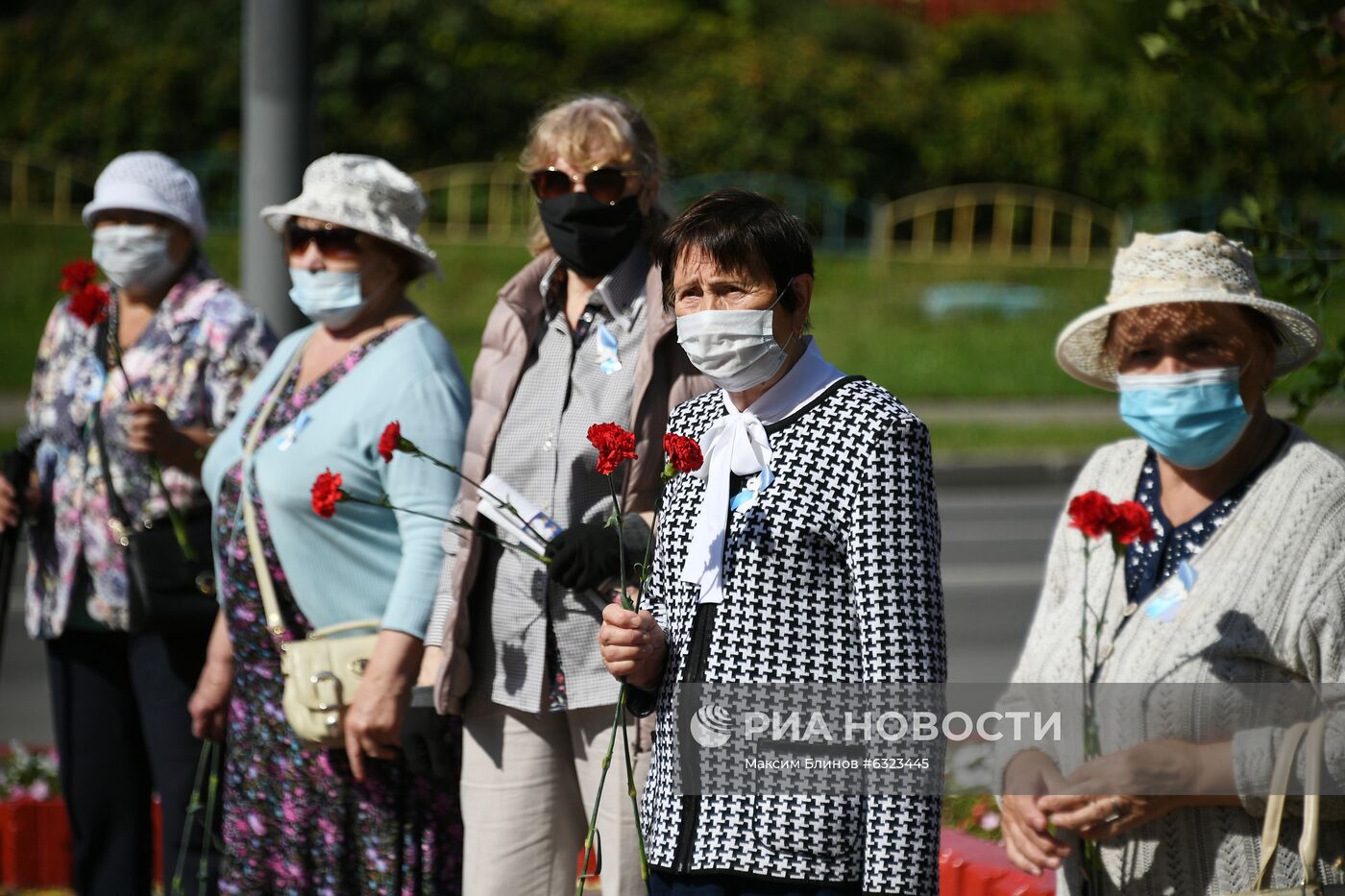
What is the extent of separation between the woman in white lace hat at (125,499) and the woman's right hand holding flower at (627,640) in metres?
1.94

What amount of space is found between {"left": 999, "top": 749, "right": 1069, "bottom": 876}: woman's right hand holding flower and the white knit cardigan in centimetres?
7

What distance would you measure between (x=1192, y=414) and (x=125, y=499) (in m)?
2.77

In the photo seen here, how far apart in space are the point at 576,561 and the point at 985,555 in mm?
8034

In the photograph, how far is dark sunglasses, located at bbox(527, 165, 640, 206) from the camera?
3367 mm

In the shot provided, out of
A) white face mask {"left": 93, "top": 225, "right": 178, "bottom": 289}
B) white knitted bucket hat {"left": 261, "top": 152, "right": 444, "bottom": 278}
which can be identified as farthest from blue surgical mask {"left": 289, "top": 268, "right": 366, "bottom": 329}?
white face mask {"left": 93, "top": 225, "right": 178, "bottom": 289}

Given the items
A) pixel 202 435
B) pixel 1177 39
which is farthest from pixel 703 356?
pixel 202 435

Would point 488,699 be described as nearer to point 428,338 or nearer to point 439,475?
point 439,475

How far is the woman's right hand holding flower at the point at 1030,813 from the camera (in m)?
2.76

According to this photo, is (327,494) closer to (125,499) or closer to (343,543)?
(343,543)

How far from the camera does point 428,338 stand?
3.70 m

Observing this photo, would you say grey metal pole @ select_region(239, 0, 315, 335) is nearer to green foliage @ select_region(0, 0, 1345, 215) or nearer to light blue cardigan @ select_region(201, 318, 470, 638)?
light blue cardigan @ select_region(201, 318, 470, 638)

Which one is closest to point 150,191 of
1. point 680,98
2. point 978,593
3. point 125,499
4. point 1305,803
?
point 125,499

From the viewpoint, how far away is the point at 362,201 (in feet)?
12.3

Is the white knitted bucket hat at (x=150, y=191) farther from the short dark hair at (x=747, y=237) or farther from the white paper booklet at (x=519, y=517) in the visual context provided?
the short dark hair at (x=747, y=237)
